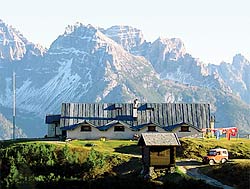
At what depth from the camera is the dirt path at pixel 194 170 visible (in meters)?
56.8

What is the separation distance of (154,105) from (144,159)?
30.5 metres

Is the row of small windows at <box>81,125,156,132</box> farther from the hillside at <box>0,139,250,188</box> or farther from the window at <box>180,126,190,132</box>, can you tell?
the hillside at <box>0,139,250,188</box>

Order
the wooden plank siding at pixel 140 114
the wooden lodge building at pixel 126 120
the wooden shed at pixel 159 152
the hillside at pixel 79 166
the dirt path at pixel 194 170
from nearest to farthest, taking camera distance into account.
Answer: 1. the dirt path at pixel 194 170
2. the hillside at pixel 79 166
3. the wooden shed at pixel 159 152
4. the wooden lodge building at pixel 126 120
5. the wooden plank siding at pixel 140 114

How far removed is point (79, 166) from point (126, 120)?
24527mm

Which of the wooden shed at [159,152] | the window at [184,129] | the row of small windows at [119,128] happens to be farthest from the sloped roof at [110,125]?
the wooden shed at [159,152]

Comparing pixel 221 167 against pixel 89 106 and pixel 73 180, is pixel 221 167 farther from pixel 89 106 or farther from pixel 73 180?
pixel 89 106

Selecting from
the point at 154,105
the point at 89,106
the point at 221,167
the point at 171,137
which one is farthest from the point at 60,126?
the point at 221,167

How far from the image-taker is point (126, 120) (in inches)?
3558

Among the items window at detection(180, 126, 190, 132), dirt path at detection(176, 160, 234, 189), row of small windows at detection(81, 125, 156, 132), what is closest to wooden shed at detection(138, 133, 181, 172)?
dirt path at detection(176, 160, 234, 189)

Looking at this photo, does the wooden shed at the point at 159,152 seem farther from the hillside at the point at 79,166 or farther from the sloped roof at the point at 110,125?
the sloped roof at the point at 110,125

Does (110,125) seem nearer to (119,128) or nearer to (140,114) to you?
(119,128)

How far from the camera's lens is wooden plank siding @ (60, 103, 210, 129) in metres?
89.7

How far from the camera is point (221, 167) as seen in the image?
61594 mm

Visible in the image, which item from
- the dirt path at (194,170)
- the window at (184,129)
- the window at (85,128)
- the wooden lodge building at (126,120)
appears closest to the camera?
the dirt path at (194,170)
